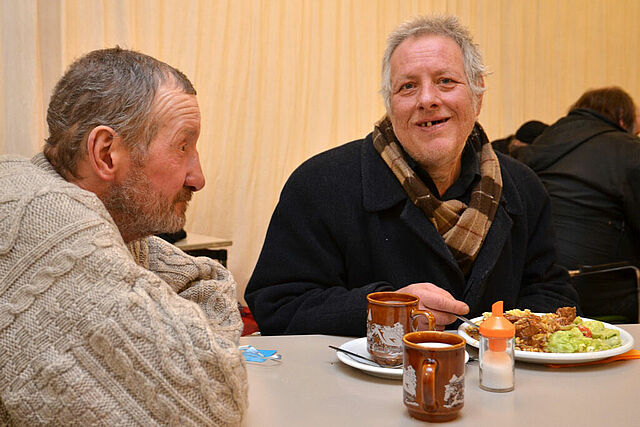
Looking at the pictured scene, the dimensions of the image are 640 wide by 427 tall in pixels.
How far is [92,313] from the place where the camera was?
0.99 meters

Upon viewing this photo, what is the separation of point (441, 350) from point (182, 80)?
66 centimetres

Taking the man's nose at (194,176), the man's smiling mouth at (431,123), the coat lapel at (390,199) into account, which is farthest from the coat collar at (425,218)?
the man's nose at (194,176)

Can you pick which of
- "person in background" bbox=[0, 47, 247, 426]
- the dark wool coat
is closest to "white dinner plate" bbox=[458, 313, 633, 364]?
the dark wool coat

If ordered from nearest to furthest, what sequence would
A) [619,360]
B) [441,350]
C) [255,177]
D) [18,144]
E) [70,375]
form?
[70,375] → [441,350] → [619,360] → [18,144] → [255,177]

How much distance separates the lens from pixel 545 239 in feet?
7.02

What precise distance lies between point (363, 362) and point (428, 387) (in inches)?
11.0

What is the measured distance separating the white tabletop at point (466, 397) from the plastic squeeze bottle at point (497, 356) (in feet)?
0.06

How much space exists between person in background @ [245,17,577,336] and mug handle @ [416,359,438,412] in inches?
26.4

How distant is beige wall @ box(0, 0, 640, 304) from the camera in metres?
3.34

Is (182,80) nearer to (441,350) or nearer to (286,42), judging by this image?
(441,350)

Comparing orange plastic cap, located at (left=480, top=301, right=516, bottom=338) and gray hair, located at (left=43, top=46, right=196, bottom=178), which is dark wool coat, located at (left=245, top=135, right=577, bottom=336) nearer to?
orange plastic cap, located at (left=480, top=301, right=516, bottom=338)

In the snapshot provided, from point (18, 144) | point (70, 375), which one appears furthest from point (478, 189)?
point (18, 144)

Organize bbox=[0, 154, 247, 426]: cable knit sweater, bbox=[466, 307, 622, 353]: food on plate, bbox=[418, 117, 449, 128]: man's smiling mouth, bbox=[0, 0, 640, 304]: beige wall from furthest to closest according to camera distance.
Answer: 1. bbox=[0, 0, 640, 304]: beige wall
2. bbox=[418, 117, 449, 128]: man's smiling mouth
3. bbox=[466, 307, 622, 353]: food on plate
4. bbox=[0, 154, 247, 426]: cable knit sweater

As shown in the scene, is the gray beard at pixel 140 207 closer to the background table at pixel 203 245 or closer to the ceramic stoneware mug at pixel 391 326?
the ceramic stoneware mug at pixel 391 326
